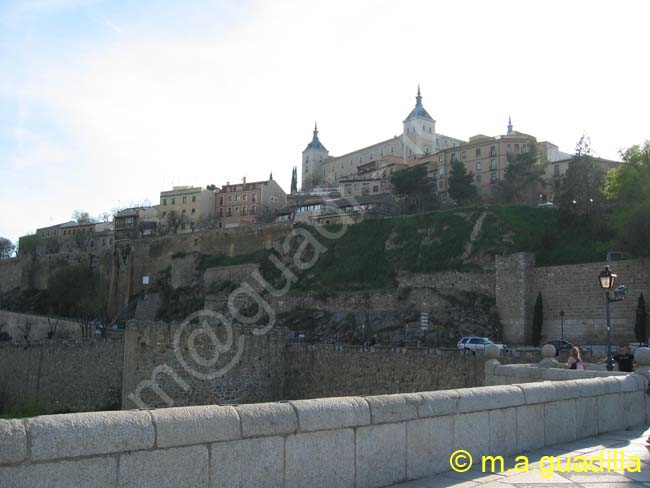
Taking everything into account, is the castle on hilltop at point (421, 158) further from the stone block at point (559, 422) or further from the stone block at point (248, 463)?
the stone block at point (248, 463)

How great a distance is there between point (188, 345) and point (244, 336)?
2.97m

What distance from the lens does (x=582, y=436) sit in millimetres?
9773

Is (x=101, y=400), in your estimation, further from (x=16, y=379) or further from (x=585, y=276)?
(x=585, y=276)

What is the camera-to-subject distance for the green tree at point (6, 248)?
114 meters

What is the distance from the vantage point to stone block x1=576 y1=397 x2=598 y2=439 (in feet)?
31.9

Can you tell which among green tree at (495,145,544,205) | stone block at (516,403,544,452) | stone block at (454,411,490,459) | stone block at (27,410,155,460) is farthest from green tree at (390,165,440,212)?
stone block at (27,410,155,460)

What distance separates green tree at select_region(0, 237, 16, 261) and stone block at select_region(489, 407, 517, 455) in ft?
392

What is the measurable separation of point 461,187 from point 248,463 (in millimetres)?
68176

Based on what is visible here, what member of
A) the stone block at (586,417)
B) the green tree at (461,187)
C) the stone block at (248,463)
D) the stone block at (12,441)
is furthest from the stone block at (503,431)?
the green tree at (461,187)

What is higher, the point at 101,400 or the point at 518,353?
the point at 518,353

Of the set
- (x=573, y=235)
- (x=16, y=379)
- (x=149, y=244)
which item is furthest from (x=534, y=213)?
(x=149, y=244)

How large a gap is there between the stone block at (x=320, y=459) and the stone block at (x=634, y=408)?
6484mm

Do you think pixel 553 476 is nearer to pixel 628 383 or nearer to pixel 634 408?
pixel 628 383

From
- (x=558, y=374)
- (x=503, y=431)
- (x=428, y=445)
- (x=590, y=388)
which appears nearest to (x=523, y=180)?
(x=558, y=374)
